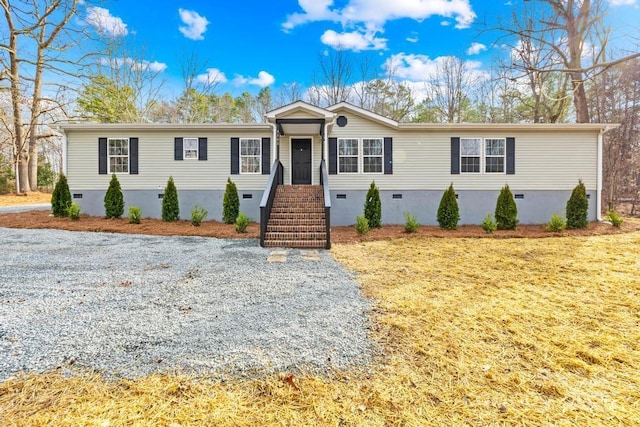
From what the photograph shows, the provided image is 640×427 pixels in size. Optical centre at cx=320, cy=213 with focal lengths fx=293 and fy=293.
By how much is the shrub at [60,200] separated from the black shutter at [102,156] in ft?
3.69

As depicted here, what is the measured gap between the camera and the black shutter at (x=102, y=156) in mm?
10953

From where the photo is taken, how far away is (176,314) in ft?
10.6

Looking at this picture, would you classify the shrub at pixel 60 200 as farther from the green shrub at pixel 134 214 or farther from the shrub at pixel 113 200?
the green shrub at pixel 134 214

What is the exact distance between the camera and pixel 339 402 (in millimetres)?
1920

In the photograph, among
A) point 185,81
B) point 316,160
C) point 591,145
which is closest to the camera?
point 591,145

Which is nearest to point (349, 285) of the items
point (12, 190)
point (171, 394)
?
point (171, 394)

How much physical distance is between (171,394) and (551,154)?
13431mm

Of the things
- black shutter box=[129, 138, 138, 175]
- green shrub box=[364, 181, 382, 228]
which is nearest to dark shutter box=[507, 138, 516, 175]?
green shrub box=[364, 181, 382, 228]

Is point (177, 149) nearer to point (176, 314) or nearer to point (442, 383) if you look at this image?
→ point (176, 314)

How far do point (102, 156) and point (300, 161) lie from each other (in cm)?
741

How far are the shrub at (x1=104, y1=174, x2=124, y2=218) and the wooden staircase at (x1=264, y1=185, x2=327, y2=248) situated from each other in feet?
18.4

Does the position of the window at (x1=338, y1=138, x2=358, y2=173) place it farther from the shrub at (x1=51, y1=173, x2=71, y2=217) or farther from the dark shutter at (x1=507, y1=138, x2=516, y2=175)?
the shrub at (x1=51, y1=173, x2=71, y2=217)

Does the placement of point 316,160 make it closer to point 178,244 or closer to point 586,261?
point 178,244

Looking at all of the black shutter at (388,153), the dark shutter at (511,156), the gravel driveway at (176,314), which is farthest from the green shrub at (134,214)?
the dark shutter at (511,156)
